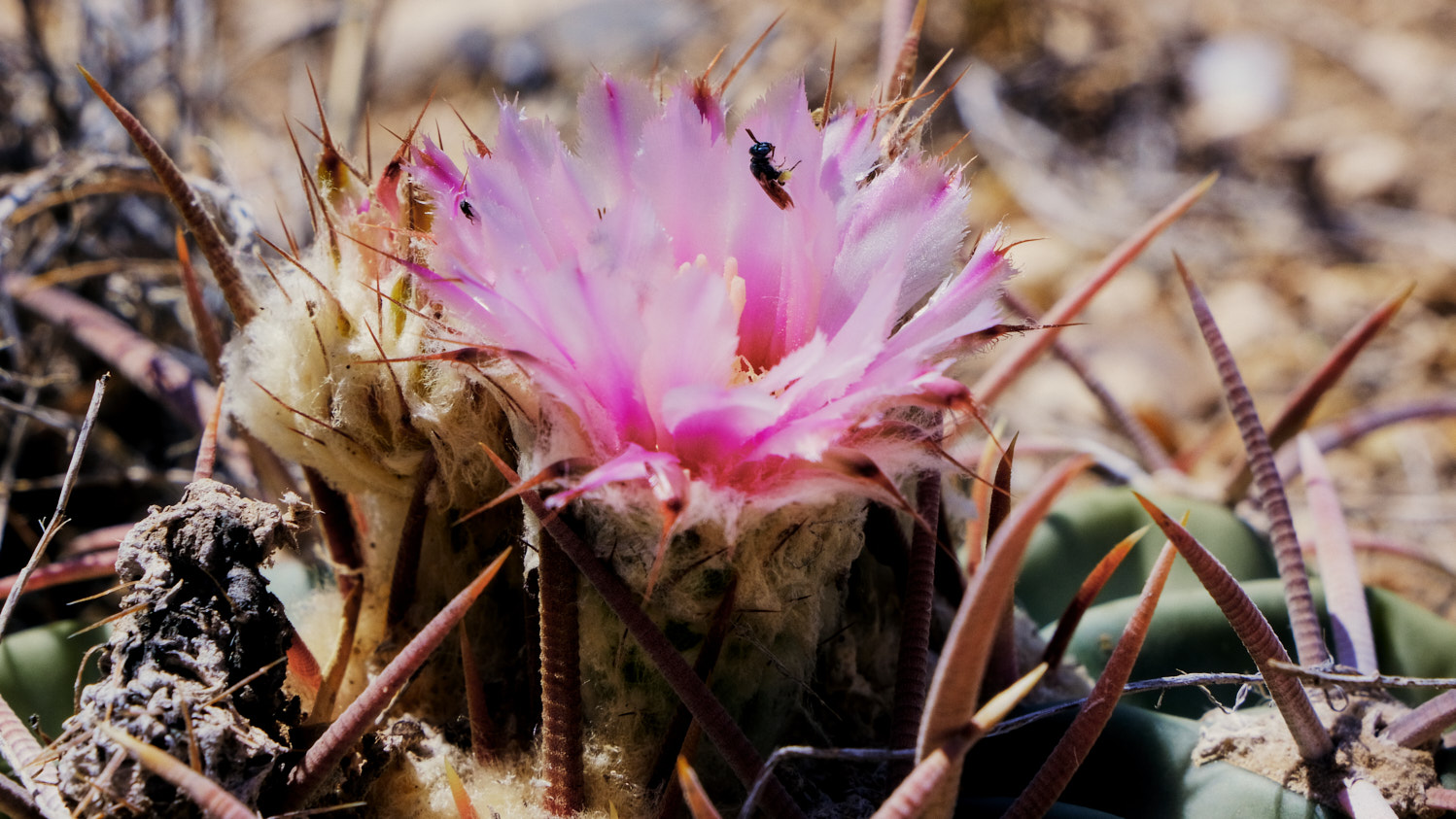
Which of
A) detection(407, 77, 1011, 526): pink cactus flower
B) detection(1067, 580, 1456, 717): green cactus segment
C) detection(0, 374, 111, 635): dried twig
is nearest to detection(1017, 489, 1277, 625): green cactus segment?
detection(1067, 580, 1456, 717): green cactus segment

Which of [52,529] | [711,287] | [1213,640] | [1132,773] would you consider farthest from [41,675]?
[1213,640]

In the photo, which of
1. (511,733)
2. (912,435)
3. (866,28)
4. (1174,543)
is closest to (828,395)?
(912,435)

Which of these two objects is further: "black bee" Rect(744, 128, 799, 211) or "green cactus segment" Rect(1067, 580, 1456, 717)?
"green cactus segment" Rect(1067, 580, 1456, 717)

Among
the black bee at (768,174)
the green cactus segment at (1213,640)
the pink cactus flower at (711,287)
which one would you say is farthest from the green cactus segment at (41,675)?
the green cactus segment at (1213,640)

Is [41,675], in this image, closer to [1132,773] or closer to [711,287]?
[711,287]

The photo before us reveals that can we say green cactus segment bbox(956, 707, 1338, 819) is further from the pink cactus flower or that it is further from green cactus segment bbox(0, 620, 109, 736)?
green cactus segment bbox(0, 620, 109, 736)

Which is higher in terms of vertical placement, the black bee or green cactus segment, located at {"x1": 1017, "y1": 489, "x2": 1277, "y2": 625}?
the black bee

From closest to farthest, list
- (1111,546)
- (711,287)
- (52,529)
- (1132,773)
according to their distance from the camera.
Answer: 1. (711,287)
2. (52,529)
3. (1132,773)
4. (1111,546)

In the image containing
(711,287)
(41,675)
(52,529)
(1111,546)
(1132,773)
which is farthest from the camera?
(1111,546)
